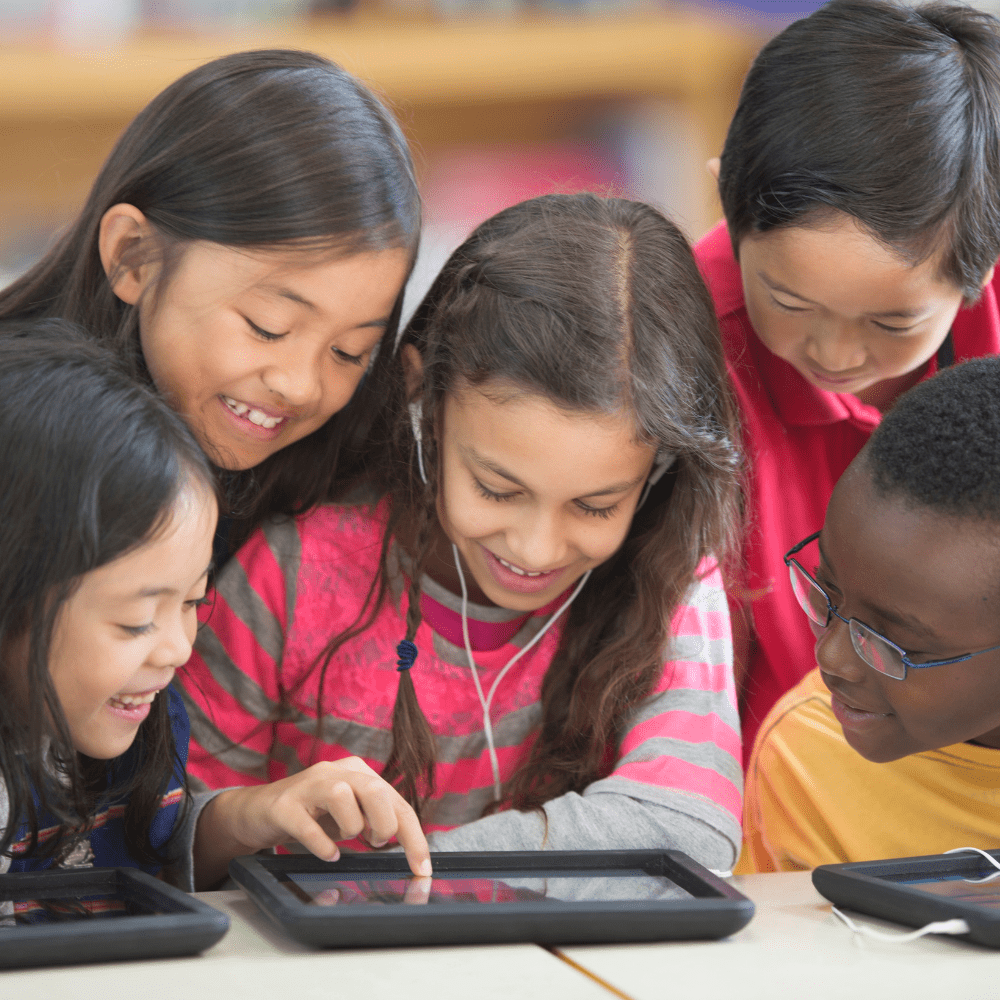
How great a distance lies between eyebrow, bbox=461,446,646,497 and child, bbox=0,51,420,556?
0.55ft

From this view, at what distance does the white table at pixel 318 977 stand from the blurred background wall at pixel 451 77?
1.28m

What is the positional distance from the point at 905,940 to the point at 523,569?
493 mm

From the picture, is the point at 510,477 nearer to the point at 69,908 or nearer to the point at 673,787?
the point at 673,787

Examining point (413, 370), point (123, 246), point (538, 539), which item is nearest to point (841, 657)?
point (538, 539)

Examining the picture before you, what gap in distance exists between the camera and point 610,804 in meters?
1.02

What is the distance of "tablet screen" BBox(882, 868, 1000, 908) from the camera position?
0.78m

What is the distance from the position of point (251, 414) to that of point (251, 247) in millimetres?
160

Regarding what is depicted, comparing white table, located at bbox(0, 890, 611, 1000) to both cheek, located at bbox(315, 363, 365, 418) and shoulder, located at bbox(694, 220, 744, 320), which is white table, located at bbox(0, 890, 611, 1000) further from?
shoulder, located at bbox(694, 220, 744, 320)

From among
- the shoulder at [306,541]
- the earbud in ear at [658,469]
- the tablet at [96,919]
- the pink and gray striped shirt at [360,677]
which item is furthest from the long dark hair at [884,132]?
the tablet at [96,919]

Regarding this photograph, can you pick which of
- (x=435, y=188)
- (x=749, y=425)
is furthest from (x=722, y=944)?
(x=435, y=188)

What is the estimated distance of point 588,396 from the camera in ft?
3.46

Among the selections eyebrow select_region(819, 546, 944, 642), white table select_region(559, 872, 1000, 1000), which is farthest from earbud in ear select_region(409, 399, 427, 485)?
white table select_region(559, 872, 1000, 1000)

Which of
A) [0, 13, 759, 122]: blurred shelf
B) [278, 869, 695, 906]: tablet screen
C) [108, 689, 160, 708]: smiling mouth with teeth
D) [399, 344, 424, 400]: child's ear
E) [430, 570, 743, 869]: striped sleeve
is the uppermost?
[0, 13, 759, 122]: blurred shelf

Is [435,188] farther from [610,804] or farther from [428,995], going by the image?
[428,995]
